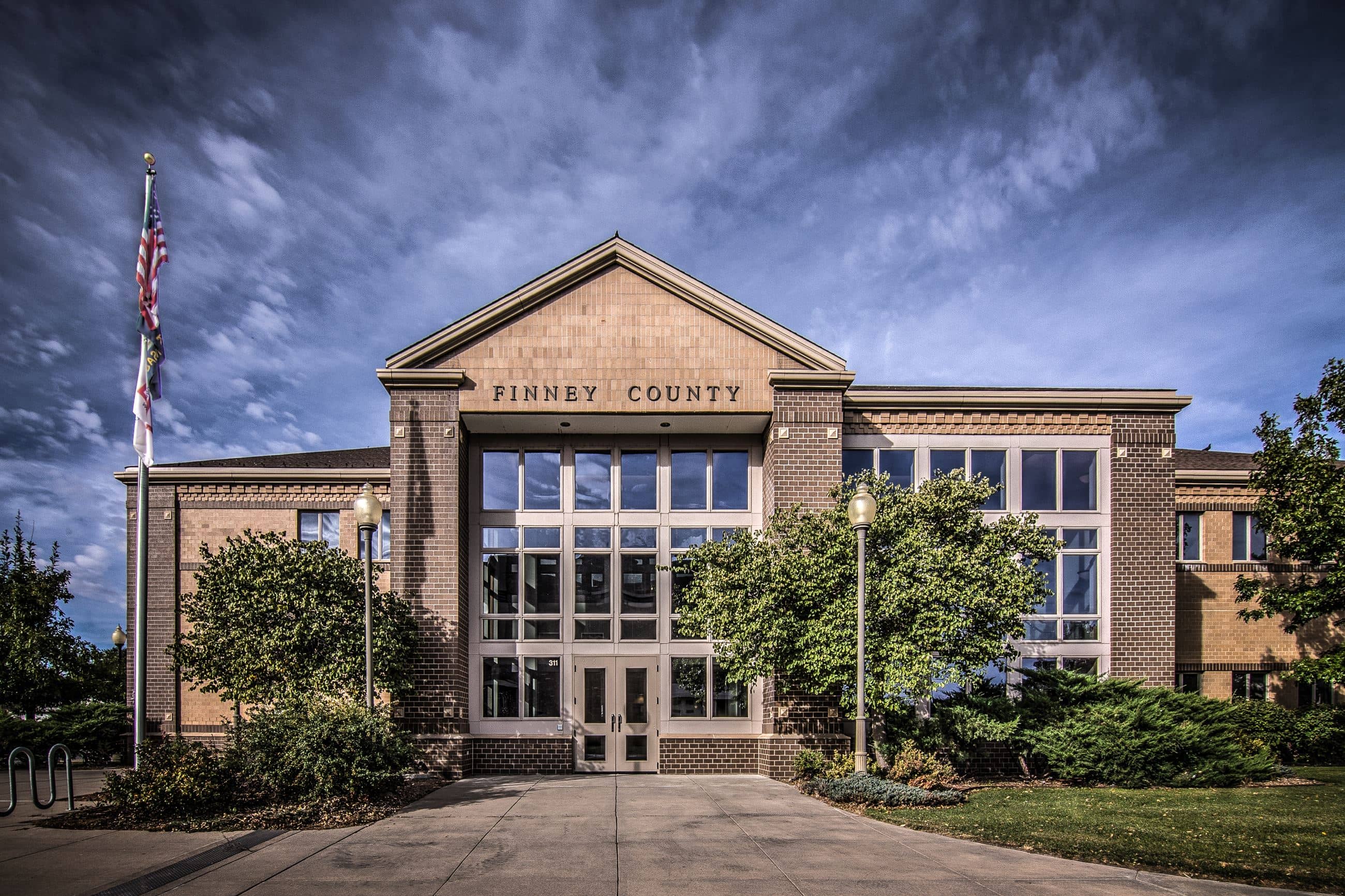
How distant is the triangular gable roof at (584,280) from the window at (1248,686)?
14.0 m

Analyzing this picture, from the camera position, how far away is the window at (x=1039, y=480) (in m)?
19.0

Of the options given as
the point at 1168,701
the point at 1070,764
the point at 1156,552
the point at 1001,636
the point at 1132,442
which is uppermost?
the point at 1132,442

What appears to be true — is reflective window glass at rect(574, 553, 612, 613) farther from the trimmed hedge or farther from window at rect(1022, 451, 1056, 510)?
window at rect(1022, 451, 1056, 510)

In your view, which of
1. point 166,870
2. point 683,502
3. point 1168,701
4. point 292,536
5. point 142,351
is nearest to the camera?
point 166,870

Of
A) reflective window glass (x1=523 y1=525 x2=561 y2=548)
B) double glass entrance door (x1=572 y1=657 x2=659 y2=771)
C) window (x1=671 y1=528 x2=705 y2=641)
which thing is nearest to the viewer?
double glass entrance door (x1=572 y1=657 x2=659 y2=771)

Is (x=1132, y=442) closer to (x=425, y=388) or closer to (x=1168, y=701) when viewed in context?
(x=1168, y=701)

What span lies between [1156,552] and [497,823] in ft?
52.7

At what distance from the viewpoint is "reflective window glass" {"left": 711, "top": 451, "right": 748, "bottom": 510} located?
1936 centimetres

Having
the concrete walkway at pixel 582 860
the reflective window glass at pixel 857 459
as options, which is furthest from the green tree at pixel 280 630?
the reflective window glass at pixel 857 459

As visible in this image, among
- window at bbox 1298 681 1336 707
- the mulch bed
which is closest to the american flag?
the mulch bed

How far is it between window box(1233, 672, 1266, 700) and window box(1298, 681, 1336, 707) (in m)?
0.97

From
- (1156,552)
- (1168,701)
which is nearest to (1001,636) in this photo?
(1168,701)

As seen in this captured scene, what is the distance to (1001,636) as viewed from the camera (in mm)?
15164

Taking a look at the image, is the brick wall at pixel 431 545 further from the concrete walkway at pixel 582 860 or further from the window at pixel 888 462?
the window at pixel 888 462
